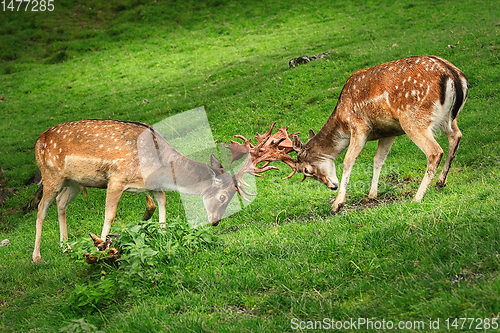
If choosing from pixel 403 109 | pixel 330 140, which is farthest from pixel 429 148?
pixel 330 140

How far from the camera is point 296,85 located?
17094 millimetres

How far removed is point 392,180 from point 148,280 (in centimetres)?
617

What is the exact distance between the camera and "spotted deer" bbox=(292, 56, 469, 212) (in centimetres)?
689

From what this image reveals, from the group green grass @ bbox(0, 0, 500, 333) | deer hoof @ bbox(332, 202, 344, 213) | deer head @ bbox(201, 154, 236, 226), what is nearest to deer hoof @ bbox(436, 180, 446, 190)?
green grass @ bbox(0, 0, 500, 333)

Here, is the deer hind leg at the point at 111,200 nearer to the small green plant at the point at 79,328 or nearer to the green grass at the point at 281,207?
the green grass at the point at 281,207

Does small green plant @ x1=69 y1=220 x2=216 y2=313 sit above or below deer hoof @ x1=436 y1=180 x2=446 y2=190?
above

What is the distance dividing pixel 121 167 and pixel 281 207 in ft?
11.4

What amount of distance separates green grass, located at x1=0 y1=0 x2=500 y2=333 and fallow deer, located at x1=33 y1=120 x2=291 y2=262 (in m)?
0.82

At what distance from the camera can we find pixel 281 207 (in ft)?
30.0

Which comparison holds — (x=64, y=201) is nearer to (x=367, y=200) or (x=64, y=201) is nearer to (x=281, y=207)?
(x=281, y=207)

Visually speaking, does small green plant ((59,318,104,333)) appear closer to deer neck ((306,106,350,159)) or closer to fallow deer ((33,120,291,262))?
fallow deer ((33,120,291,262))

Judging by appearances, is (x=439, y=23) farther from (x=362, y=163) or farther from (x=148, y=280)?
(x=148, y=280)

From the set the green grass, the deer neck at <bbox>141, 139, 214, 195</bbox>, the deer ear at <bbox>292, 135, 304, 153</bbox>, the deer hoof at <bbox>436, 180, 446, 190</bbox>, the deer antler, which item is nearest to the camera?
the green grass

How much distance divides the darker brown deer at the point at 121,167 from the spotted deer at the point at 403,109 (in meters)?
2.49
